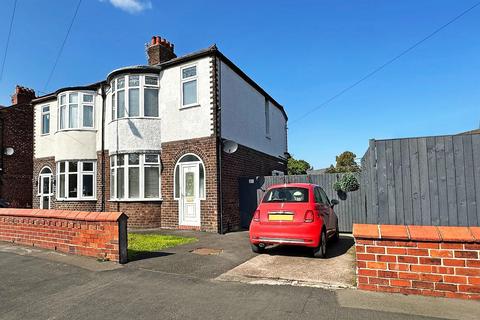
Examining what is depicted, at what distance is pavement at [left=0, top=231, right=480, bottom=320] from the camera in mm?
3885

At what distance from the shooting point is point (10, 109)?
18906 mm

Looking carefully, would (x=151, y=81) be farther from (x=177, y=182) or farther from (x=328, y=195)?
(x=328, y=195)

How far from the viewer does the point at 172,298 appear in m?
4.54

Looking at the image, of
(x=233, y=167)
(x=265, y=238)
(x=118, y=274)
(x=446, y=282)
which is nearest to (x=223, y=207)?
(x=233, y=167)

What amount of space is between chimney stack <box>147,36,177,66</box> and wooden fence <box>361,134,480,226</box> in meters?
10.2

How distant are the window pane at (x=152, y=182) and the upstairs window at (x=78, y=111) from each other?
4719 millimetres

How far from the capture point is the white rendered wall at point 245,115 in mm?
12750

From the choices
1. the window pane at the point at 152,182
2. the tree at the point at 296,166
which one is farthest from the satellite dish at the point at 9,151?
the tree at the point at 296,166

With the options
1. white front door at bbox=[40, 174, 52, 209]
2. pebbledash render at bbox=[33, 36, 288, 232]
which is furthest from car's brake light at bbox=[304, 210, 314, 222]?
white front door at bbox=[40, 174, 52, 209]

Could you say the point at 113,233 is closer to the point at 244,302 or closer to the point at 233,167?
the point at 244,302

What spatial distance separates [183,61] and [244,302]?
10318 millimetres

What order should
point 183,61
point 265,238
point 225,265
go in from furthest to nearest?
point 183,61 → point 265,238 → point 225,265

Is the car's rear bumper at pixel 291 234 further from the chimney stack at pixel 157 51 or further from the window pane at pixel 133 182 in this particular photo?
the chimney stack at pixel 157 51

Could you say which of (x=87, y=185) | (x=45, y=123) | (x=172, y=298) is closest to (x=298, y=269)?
(x=172, y=298)
